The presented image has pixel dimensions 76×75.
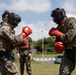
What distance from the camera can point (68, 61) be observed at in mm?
7391

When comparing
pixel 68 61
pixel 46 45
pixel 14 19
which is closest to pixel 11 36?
pixel 14 19

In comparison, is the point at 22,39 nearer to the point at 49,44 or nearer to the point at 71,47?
the point at 71,47

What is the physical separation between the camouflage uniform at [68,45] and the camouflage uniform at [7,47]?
1053 mm

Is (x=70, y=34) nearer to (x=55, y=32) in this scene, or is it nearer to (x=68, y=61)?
(x=55, y=32)

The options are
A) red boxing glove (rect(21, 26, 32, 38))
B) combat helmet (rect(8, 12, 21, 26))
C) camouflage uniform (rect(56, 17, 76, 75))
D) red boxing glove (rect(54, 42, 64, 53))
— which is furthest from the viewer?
red boxing glove (rect(21, 26, 32, 38))

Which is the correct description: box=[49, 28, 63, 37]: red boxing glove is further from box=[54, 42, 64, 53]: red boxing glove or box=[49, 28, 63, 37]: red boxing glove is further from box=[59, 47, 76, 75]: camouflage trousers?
box=[59, 47, 76, 75]: camouflage trousers

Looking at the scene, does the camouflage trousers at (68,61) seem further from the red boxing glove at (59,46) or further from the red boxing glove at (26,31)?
the red boxing glove at (26,31)

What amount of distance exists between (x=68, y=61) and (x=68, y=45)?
403 mm

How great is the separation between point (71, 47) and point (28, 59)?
216 inches

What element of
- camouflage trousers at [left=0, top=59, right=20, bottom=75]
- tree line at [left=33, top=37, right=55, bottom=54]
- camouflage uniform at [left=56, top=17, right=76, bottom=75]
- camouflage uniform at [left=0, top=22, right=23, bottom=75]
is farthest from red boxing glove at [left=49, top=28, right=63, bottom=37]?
tree line at [left=33, top=37, right=55, bottom=54]

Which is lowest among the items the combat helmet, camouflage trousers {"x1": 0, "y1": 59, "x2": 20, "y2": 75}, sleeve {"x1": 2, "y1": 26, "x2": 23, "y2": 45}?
camouflage trousers {"x1": 0, "y1": 59, "x2": 20, "y2": 75}

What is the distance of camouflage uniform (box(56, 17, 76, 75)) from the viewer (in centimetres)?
710

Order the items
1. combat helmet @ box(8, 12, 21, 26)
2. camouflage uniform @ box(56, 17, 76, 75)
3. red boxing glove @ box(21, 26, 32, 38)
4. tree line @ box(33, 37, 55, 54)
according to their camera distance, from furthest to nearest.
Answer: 1. tree line @ box(33, 37, 55, 54)
2. red boxing glove @ box(21, 26, 32, 38)
3. combat helmet @ box(8, 12, 21, 26)
4. camouflage uniform @ box(56, 17, 76, 75)

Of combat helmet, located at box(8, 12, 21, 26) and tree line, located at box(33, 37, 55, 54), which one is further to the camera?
tree line, located at box(33, 37, 55, 54)
